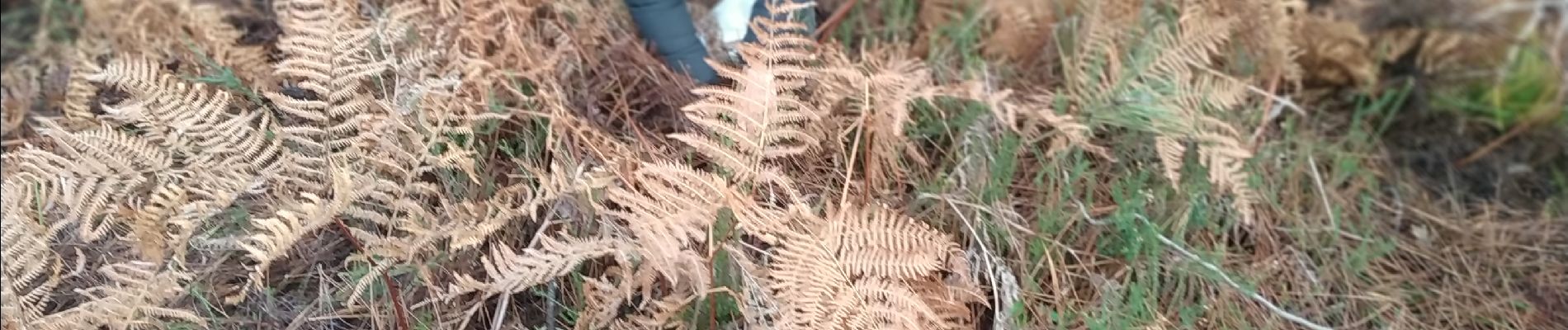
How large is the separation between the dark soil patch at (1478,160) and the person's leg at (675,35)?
1621 mm

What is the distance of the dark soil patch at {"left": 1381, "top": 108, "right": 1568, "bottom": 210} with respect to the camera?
7.46ft

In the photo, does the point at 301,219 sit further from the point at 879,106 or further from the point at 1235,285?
the point at 1235,285

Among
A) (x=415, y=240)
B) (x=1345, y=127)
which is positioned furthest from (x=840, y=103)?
(x=1345, y=127)

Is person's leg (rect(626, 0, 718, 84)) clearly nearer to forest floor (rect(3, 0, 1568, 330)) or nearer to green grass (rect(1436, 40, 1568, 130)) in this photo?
forest floor (rect(3, 0, 1568, 330))

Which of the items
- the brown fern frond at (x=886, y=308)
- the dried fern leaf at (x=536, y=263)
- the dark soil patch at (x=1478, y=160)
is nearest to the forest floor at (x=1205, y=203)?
the dark soil patch at (x=1478, y=160)

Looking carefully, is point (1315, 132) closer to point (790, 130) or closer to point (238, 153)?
point (790, 130)

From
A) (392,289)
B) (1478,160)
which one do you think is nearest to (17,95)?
(392,289)

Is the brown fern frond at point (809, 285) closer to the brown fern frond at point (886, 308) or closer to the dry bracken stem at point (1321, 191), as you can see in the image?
the brown fern frond at point (886, 308)

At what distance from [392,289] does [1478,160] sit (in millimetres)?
2368

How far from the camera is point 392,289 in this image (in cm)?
147

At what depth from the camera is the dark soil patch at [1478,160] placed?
7.46 ft

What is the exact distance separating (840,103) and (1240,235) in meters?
0.84

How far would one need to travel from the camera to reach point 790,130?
1.53 m

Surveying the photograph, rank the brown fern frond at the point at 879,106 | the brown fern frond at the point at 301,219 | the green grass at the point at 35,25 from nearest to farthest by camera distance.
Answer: the brown fern frond at the point at 301,219, the brown fern frond at the point at 879,106, the green grass at the point at 35,25
